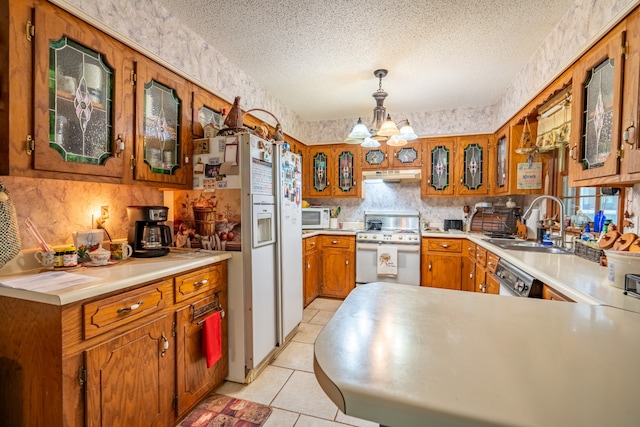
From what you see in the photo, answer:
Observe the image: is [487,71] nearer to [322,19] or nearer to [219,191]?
[322,19]

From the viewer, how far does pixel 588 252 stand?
1.79 metres

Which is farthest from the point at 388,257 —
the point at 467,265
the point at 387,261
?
Result: the point at 467,265

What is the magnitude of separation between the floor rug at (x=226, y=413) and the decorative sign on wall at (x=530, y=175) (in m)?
3.10

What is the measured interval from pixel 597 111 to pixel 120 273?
2585mm

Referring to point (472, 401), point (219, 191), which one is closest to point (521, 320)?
point (472, 401)

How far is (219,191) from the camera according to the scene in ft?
6.68

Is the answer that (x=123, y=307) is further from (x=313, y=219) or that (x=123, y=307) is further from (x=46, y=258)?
(x=313, y=219)

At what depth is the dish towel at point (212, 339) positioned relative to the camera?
176 centimetres

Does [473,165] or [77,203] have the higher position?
[473,165]

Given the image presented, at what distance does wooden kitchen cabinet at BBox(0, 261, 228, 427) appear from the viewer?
1.10m

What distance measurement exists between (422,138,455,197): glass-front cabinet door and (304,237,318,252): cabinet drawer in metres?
1.58

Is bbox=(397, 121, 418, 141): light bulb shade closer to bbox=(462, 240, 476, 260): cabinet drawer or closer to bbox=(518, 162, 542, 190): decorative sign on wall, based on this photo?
bbox=(518, 162, 542, 190): decorative sign on wall

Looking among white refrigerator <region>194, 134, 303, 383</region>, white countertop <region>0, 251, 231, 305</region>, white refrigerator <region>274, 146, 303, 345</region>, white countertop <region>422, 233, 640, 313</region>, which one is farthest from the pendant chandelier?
white countertop <region>0, 251, 231, 305</region>

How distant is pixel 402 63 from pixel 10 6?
2.47 metres
